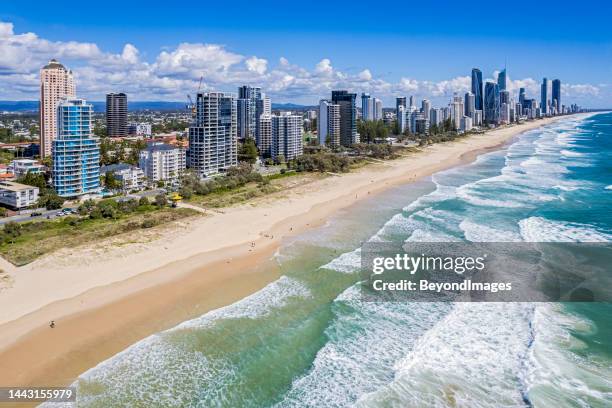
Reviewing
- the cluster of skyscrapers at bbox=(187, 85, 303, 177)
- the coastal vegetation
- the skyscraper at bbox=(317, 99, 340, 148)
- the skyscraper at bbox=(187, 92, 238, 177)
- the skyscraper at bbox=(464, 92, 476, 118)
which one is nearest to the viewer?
the coastal vegetation

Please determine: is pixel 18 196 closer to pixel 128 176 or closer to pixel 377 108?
pixel 128 176

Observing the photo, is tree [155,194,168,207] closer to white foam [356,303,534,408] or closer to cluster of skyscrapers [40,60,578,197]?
cluster of skyscrapers [40,60,578,197]

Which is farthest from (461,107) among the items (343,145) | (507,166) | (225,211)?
(225,211)

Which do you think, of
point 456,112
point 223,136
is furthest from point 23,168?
point 456,112

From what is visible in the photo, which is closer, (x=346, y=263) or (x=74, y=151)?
(x=346, y=263)

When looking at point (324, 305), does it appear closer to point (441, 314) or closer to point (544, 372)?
point (441, 314)

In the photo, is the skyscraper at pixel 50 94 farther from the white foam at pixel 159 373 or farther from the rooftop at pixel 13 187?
the white foam at pixel 159 373

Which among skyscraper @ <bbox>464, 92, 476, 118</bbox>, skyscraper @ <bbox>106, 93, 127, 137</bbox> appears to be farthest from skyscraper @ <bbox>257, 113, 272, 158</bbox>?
skyscraper @ <bbox>464, 92, 476, 118</bbox>
